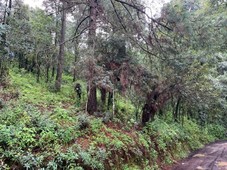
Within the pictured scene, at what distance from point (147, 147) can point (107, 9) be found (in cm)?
595

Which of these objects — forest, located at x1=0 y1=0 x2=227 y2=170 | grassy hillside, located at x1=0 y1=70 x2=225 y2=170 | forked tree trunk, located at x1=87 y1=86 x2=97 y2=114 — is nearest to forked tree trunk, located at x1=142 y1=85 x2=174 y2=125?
forest, located at x1=0 y1=0 x2=227 y2=170

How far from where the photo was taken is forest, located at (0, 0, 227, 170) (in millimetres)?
6395

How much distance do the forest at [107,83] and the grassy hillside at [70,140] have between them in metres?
0.02

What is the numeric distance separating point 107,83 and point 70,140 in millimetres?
3223

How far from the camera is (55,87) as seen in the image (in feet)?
45.6

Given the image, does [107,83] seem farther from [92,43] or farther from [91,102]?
[92,43]

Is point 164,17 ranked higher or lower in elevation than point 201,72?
higher

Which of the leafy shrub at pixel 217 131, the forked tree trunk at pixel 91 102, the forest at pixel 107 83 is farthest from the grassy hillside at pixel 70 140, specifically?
the leafy shrub at pixel 217 131

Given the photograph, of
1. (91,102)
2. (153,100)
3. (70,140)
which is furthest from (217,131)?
(70,140)

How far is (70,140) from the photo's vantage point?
689 centimetres

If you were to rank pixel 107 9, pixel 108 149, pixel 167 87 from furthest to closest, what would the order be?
pixel 167 87, pixel 107 9, pixel 108 149

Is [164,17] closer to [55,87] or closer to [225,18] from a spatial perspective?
[225,18]

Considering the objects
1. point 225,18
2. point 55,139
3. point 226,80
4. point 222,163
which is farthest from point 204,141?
point 55,139

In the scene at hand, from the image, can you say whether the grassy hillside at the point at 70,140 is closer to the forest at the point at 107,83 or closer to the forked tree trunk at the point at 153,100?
the forest at the point at 107,83
